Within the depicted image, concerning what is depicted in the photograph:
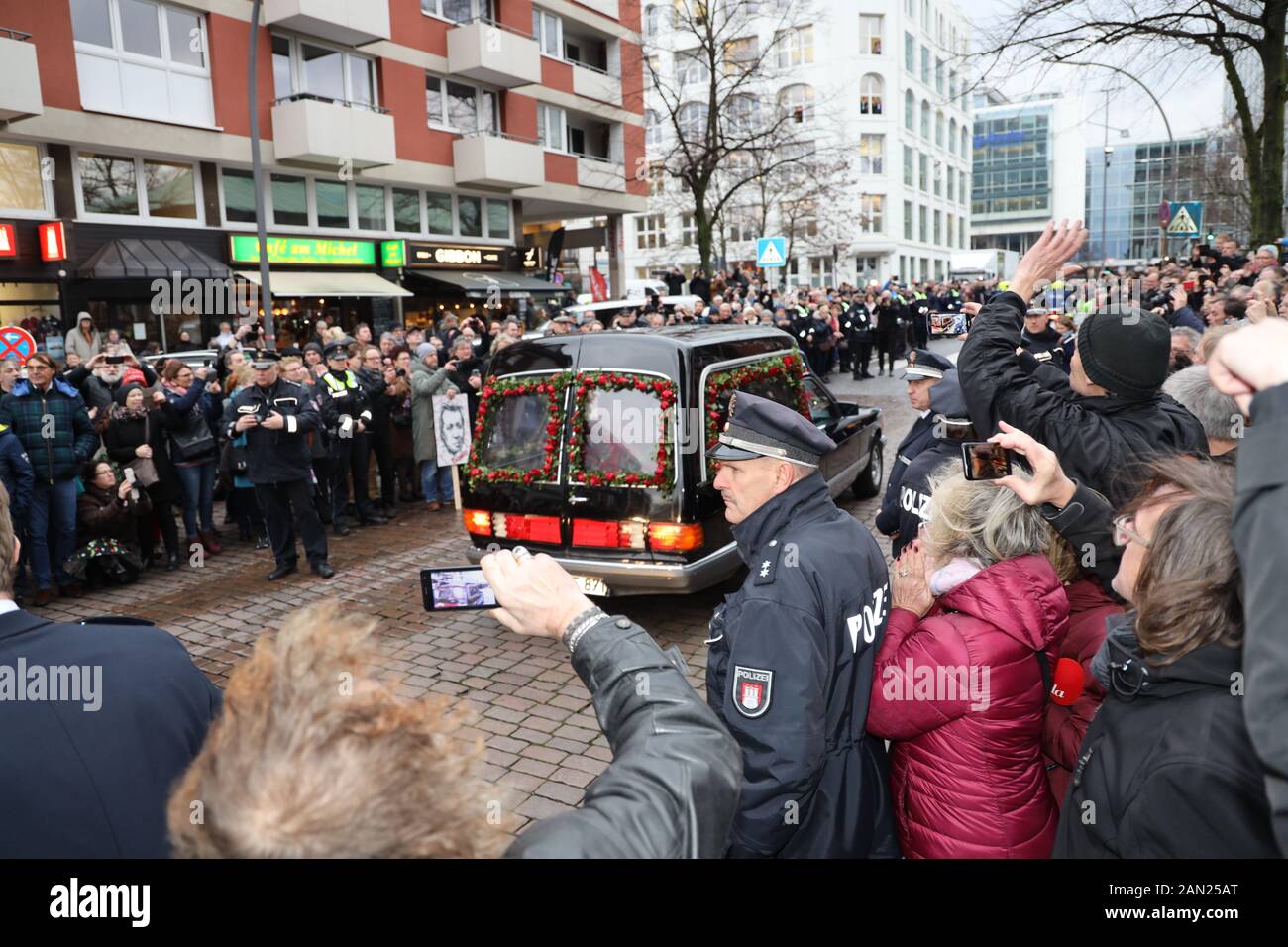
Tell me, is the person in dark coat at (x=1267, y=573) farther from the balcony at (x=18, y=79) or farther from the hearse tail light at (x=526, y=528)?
the balcony at (x=18, y=79)

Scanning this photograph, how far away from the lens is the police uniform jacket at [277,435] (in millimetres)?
8000

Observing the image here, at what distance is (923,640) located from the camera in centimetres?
223

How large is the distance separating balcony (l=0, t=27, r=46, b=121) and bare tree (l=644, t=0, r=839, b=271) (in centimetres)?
1442

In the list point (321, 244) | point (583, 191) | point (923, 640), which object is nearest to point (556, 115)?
point (583, 191)

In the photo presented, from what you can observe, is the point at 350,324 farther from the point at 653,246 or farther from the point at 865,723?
the point at 653,246

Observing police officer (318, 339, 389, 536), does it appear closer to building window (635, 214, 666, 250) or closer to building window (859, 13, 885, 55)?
building window (635, 214, 666, 250)

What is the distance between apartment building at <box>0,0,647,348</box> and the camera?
58.5ft

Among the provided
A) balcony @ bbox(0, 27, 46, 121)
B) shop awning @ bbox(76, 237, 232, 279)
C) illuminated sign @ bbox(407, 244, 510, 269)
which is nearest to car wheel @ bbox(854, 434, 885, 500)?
shop awning @ bbox(76, 237, 232, 279)

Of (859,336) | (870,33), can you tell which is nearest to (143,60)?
→ (859,336)

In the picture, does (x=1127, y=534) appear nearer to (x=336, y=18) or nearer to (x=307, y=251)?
(x=307, y=251)

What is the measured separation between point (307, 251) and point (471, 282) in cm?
540

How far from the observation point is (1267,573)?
3.21 ft

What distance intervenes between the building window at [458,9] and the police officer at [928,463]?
25.8 metres

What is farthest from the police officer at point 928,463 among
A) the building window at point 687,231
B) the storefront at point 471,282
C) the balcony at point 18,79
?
the building window at point 687,231
